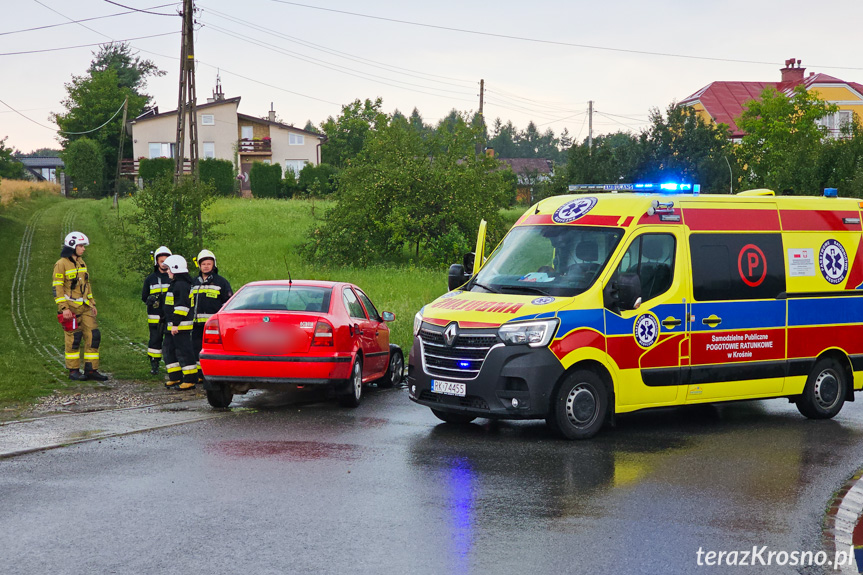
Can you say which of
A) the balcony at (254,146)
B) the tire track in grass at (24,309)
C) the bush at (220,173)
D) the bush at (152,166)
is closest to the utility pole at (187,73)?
the tire track in grass at (24,309)

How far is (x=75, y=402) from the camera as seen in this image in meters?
11.8

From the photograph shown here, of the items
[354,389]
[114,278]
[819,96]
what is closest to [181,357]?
[354,389]

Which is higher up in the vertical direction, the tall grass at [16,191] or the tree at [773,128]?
the tree at [773,128]

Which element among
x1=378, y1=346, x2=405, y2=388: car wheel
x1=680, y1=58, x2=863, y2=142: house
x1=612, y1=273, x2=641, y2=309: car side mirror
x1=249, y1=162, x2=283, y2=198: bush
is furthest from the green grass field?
x1=680, y1=58, x2=863, y2=142: house

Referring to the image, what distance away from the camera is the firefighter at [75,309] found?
44.1 ft

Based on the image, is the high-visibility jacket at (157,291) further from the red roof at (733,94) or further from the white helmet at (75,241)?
the red roof at (733,94)

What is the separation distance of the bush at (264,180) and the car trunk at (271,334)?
187ft

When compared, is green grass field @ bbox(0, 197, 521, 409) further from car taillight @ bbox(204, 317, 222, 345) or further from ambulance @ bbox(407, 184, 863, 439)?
ambulance @ bbox(407, 184, 863, 439)

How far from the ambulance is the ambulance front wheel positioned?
1 centimetres

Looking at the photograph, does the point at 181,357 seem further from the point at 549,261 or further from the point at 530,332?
the point at 530,332

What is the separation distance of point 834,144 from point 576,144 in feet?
41.8

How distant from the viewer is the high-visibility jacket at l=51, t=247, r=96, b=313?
13445 mm

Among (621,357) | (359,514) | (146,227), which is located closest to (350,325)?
(621,357)

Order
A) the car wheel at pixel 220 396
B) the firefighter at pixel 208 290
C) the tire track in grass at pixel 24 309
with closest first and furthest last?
the car wheel at pixel 220 396, the firefighter at pixel 208 290, the tire track in grass at pixel 24 309
